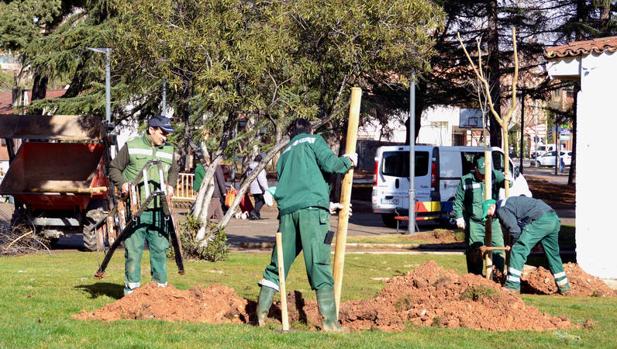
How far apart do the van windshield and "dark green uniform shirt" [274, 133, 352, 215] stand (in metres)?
20.2

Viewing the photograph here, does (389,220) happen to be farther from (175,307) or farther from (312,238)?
(312,238)

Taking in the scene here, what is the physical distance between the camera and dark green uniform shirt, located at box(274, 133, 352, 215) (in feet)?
29.1

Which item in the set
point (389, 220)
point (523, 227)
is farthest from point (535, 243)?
point (389, 220)

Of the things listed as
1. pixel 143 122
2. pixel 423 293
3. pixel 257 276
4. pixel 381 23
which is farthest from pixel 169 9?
pixel 143 122

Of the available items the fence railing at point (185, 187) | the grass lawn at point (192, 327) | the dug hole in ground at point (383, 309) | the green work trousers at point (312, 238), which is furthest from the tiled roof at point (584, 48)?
the fence railing at point (185, 187)

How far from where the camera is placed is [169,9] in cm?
1611

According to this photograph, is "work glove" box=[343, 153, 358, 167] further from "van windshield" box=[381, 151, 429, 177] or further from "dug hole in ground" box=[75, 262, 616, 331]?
"van windshield" box=[381, 151, 429, 177]

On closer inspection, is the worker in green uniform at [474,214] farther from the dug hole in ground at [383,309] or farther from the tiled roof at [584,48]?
the dug hole in ground at [383,309]

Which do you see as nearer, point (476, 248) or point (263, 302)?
point (263, 302)

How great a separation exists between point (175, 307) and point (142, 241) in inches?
37.9

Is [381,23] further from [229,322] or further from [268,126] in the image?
[229,322]

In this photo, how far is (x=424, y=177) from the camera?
94.8 feet

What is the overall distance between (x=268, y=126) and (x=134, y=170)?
11.3 m

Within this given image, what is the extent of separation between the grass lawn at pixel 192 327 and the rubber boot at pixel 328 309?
0.21 meters
